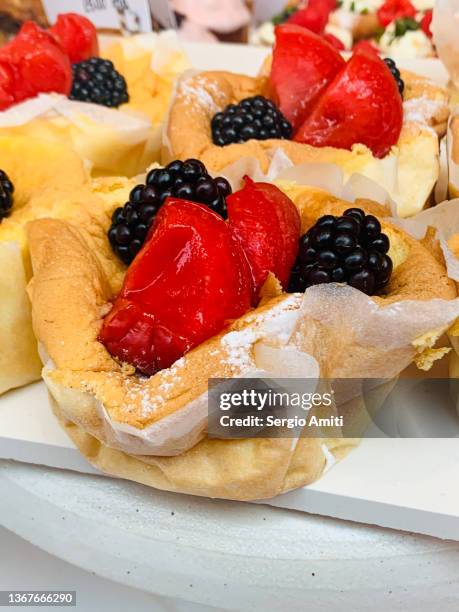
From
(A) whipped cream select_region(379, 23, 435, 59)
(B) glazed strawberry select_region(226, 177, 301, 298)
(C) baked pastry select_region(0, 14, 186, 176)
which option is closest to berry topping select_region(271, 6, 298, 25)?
(A) whipped cream select_region(379, 23, 435, 59)

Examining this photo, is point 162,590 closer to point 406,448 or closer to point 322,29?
point 406,448

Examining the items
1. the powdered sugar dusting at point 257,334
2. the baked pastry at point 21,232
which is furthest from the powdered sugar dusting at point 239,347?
the baked pastry at point 21,232

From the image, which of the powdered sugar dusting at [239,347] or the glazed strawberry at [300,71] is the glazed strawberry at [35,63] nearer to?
the glazed strawberry at [300,71]

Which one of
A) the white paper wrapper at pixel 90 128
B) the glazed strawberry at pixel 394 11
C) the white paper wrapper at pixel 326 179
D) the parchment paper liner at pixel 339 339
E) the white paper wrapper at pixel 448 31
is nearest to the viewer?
the parchment paper liner at pixel 339 339

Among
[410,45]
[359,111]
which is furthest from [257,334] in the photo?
[410,45]

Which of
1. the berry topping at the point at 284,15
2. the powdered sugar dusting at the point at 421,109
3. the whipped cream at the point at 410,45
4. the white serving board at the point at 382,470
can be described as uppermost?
the powdered sugar dusting at the point at 421,109

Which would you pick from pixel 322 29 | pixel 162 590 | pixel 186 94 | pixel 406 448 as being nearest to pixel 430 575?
pixel 406 448

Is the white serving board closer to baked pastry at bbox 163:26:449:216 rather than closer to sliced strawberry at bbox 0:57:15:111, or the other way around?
baked pastry at bbox 163:26:449:216

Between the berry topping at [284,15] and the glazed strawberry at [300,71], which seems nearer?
the glazed strawberry at [300,71]
